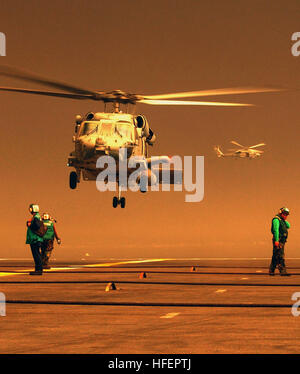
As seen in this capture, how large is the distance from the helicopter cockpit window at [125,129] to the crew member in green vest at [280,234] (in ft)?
28.9

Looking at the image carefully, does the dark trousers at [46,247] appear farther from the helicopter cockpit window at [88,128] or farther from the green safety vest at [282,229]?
the green safety vest at [282,229]

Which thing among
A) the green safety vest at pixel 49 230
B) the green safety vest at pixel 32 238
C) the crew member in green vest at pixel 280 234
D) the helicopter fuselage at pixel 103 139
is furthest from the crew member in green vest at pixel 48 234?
the crew member in green vest at pixel 280 234

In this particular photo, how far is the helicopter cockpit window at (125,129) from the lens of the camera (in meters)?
34.4

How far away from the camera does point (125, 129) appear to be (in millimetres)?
34625

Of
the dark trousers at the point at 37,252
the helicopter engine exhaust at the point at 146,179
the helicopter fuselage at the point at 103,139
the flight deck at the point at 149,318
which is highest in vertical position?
the helicopter fuselage at the point at 103,139

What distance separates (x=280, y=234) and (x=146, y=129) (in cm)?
1093

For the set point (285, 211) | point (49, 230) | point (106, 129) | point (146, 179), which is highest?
point (106, 129)

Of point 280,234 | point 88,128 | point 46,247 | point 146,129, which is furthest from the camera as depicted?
point 146,129

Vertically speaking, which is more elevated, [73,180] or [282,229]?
[73,180]

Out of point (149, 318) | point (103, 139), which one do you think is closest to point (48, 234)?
point (103, 139)

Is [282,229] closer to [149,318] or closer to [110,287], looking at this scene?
[110,287]
